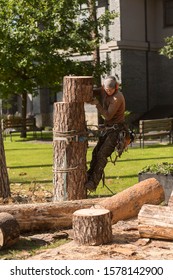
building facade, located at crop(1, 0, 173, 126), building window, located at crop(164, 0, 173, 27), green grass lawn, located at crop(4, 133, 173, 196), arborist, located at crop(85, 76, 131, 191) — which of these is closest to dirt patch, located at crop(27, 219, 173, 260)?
arborist, located at crop(85, 76, 131, 191)

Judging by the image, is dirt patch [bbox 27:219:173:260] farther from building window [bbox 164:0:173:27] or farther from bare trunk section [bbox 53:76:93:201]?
building window [bbox 164:0:173:27]

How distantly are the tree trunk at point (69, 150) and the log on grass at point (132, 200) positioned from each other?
3.79 feet

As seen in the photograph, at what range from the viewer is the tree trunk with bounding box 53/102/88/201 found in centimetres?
1041

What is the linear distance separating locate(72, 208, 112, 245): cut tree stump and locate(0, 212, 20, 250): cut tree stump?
0.87 meters

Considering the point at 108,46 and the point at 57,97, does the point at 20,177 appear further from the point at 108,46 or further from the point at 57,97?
the point at 57,97

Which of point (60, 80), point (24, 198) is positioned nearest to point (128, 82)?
point (60, 80)

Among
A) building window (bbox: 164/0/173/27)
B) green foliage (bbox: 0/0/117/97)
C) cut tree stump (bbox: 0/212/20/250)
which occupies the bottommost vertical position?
cut tree stump (bbox: 0/212/20/250)

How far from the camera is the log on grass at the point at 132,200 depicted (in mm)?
9406

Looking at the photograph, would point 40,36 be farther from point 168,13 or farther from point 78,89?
point 78,89

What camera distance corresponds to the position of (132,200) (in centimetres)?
959

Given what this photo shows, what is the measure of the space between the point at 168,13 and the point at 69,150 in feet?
85.4

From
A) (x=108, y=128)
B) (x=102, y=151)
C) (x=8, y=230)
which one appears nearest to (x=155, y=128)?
(x=102, y=151)

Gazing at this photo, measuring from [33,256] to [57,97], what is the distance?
31056mm

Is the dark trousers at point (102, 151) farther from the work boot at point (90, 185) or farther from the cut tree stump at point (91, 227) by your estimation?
the cut tree stump at point (91, 227)
